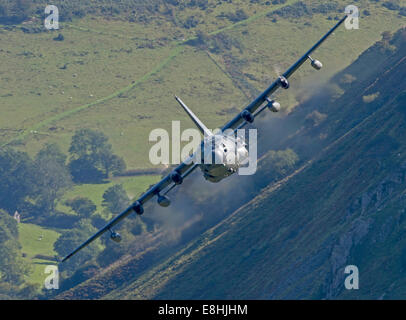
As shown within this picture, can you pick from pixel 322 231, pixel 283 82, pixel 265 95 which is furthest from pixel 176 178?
pixel 322 231

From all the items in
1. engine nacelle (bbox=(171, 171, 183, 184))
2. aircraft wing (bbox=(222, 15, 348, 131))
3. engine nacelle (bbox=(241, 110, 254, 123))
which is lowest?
engine nacelle (bbox=(171, 171, 183, 184))

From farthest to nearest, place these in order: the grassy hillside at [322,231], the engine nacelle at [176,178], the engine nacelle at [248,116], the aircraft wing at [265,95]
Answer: the grassy hillside at [322,231] < the engine nacelle at [176,178] < the aircraft wing at [265,95] < the engine nacelle at [248,116]

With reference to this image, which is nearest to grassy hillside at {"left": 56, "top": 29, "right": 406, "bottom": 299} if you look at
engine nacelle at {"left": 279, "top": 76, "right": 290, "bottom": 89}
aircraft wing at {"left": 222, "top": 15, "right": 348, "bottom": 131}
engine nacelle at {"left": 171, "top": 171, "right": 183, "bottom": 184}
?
aircraft wing at {"left": 222, "top": 15, "right": 348, "bottom": 131}

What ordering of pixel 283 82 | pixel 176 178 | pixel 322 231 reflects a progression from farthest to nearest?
pixel 322 231 → pixel 176 178 → pixel 283 82

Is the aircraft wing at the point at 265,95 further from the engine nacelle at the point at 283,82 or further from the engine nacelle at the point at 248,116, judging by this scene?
the engine nacelle at the point at 248,116

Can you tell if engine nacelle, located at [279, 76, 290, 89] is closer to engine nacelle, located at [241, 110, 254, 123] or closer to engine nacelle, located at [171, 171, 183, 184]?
engine nacelle, located at [241, 110, 254, 123]

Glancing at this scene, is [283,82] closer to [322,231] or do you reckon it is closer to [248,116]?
[248,116]

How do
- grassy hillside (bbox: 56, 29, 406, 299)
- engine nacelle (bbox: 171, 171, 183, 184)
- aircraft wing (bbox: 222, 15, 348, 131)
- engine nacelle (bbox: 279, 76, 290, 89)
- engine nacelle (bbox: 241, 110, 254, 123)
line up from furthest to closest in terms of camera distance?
grassy hillside (bbox: 56, 29, 406, 299) → engine nacelle (bbox: 171, 171, 183, 184) → aircraft wing (bbox: 222, 15, 348, 131) → engine nacelle (bbox: 279, 76, 290, 89) → engine nacelle (bbox: 241, 110, 254, 123)

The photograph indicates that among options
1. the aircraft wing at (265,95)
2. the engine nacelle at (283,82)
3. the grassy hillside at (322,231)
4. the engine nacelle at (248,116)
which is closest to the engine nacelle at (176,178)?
the aircraft wing at (265,95)
